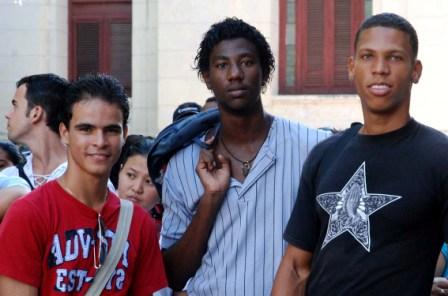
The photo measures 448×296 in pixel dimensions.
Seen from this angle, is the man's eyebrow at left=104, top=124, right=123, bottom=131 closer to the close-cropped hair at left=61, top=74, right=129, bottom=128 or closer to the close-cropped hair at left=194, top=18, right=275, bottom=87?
the close-cropped hair at left=61, top=74, right=129, bottom=128

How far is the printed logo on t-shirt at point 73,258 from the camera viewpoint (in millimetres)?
3762

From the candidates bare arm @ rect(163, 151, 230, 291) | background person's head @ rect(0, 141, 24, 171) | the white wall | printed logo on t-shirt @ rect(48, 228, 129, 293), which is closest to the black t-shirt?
bare arm @ rect(163, 151, 230, 291)

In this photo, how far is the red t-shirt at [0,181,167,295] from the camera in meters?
3.70

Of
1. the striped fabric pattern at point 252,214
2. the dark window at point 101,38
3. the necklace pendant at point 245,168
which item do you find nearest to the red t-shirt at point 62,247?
the striped fabric pattern at point 252,214

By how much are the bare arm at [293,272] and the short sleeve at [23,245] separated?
0.93m

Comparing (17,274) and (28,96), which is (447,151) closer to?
(17,274)

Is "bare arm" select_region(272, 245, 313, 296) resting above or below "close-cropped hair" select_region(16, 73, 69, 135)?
below

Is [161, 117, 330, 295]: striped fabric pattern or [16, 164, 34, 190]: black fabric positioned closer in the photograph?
[161, 117, 330, 295]: striped fabric pattern

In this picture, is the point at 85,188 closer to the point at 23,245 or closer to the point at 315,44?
the point at 23,245

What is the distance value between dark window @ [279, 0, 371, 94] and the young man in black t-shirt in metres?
10.9

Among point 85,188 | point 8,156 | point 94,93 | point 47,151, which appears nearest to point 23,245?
point 85,188

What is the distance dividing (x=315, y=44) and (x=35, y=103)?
9783mm

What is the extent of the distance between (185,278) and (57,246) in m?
0.71

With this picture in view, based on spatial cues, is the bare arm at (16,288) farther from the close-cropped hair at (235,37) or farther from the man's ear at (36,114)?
the man's ear at (36,114)
